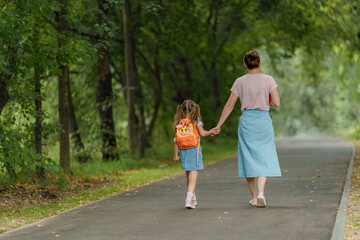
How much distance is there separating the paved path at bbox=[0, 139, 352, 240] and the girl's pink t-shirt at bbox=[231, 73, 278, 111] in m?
1.54

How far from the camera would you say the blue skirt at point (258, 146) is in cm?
935

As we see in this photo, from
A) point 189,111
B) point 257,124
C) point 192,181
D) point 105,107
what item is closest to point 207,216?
point 192,181

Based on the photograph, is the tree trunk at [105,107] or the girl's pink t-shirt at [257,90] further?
the tree trunk at [105,107]

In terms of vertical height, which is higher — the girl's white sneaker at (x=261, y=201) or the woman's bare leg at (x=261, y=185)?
the woman's bare leg at (x=261, y=185)

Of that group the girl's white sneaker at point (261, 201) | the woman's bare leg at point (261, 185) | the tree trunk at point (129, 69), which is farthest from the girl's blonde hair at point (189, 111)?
the tree trunk at point (129, 69)

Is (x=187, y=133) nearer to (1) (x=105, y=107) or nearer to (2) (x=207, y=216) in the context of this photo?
(2) (x=207, y=216)

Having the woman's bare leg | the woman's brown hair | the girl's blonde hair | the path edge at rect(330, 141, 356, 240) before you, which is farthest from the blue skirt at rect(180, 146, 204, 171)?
the path edge at rect(330, 141, 356, 240)

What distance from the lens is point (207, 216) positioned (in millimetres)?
8766

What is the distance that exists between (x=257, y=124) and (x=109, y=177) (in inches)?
321

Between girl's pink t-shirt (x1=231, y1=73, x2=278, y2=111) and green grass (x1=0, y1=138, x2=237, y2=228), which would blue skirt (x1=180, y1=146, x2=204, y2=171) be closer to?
girl's pink t-shirt (x1=231, y1=73, x2=278, y2=111)

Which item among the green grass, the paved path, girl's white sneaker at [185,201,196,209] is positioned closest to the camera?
the paved path

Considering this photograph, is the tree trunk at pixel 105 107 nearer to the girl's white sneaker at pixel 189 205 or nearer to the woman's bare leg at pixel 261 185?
the girl's white sneaker at pixel 189 205

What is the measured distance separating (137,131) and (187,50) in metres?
4.07

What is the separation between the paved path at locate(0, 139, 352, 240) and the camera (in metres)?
7.50
